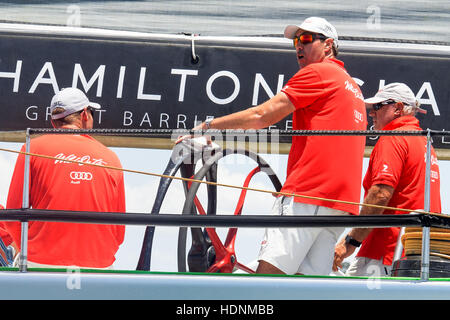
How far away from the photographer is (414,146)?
3.39 metres

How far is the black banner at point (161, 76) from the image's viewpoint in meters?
4.07

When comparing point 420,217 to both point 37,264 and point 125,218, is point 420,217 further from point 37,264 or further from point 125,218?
point 37,264

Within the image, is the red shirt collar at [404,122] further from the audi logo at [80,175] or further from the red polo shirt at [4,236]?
the red polo shirt at [4,236]

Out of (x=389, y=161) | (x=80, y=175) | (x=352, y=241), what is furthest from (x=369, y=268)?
(x=80, y=175)

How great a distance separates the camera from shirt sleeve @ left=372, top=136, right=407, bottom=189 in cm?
333

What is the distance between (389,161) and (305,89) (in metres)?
0.40

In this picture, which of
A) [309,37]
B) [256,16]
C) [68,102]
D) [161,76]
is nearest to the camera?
[309,37]

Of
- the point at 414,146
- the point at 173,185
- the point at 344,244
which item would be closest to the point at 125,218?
the point at 173,185

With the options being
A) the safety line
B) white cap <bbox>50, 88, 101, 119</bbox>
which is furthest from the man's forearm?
white cap <bbox>50, 88, 101, 119</bbox>

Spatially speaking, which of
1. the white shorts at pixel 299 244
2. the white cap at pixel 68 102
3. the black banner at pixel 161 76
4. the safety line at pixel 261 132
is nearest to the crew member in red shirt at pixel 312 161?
the white shorts at pixel 299 244

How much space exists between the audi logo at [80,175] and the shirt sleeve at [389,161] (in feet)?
3.23

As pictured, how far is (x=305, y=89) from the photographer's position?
3.22 meters

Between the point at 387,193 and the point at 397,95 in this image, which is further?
the point at 397,95

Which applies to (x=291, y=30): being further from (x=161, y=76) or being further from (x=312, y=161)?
(x=161, y=76)
